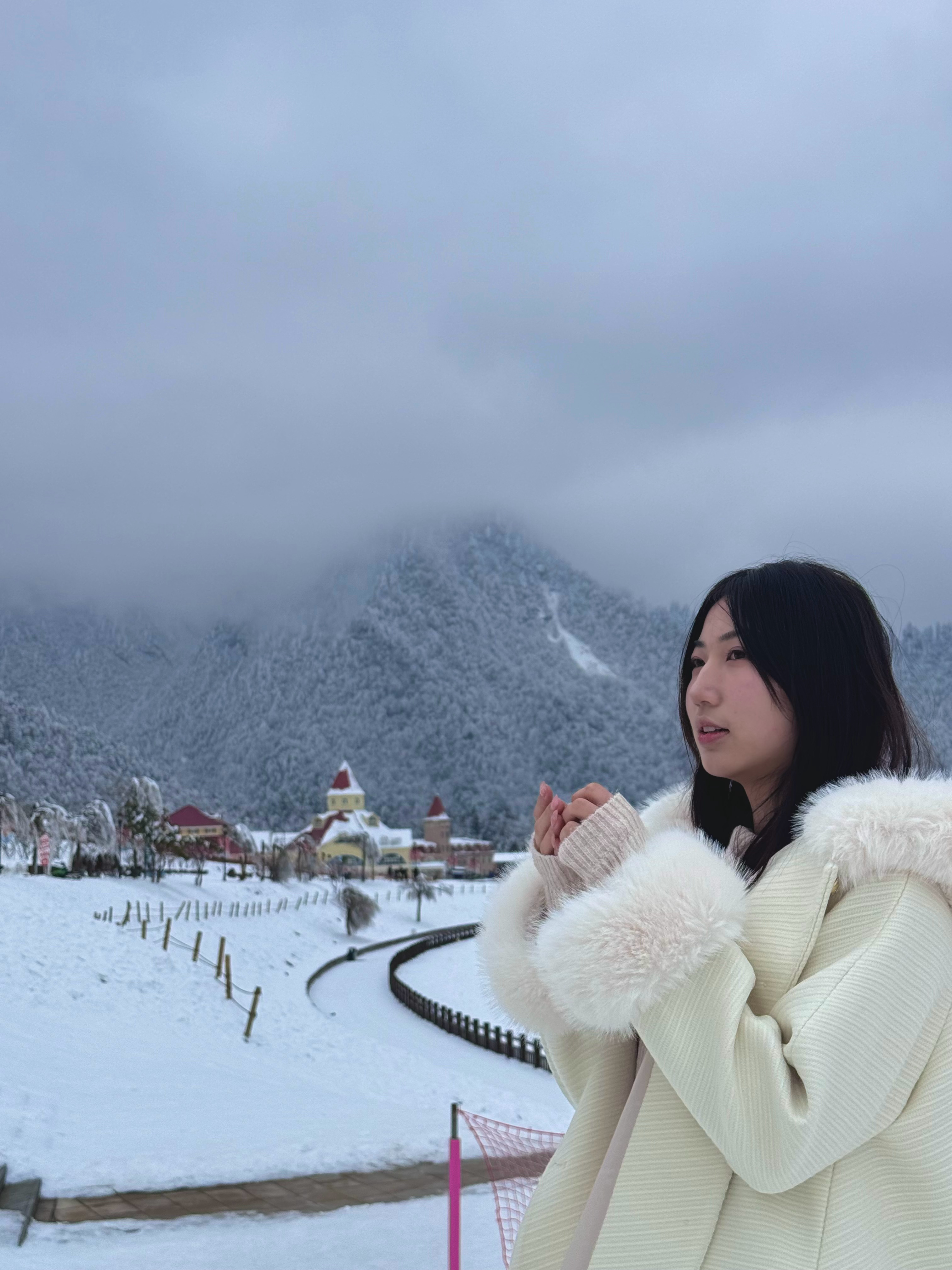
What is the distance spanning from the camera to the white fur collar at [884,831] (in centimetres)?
115

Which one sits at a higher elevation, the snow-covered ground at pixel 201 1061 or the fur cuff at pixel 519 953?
the fur cuff at pixel 519 953

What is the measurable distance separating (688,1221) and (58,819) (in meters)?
30.6

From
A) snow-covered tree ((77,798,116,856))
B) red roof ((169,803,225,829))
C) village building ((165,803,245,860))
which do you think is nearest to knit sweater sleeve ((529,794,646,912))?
snow-covered tree ((77,798,116,856))

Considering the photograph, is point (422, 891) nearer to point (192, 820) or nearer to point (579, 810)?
point (192, 820)

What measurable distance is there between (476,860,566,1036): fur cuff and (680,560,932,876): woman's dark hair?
1.22 feet

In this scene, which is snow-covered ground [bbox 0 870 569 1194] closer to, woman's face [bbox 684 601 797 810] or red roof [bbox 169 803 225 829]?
woman's face [bbox 684 601 797 810]

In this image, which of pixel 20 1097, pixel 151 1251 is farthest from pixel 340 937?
pixel 151 1251

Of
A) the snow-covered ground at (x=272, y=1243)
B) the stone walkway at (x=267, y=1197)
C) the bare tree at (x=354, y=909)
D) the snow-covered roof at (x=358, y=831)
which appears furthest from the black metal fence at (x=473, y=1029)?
the snow-covered roof at (x=358, y=831)

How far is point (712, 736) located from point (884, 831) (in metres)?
0.31

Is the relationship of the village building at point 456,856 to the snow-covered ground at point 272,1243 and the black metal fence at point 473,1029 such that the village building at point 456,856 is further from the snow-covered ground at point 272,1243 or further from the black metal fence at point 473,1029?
the snow-covered ground at point 272,1243

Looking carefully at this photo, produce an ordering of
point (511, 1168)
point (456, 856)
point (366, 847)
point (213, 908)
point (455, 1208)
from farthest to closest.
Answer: point (456, 856) → point (366, 847) → point (213, 908) → point (511, 1168) → point (455, 1208)

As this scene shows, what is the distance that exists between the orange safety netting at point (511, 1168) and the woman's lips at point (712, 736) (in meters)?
2.86

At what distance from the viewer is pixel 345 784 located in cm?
8769

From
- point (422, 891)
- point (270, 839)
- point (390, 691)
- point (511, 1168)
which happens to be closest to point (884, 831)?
point (511, 1168)
